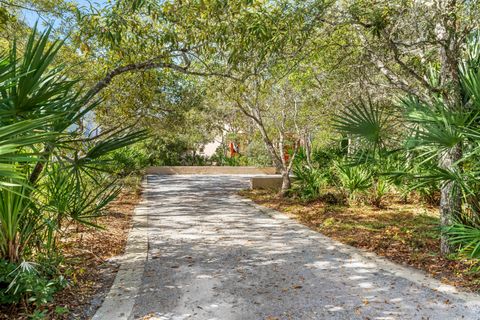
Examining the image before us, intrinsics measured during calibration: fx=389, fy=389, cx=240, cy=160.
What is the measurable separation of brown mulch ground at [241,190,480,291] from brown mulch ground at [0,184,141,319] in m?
3.32

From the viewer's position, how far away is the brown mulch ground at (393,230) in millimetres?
4348

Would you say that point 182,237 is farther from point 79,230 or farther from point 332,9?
point 332,9

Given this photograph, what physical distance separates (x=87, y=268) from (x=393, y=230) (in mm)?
4701

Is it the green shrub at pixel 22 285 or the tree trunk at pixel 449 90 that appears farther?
the tree trunk at pixel 449 90

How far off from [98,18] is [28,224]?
8.61 ft

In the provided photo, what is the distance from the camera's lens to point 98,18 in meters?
4.77

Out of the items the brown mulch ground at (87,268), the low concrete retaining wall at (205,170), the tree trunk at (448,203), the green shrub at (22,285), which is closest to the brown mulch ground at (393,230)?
the tree trunk at (448,203)

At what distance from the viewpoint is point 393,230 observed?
641 centimetres

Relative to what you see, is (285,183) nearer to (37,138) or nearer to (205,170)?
(37,138)

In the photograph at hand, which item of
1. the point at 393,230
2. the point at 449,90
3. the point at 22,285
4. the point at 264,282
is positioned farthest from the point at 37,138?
the point at 393,230

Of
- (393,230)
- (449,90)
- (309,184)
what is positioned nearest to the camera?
(449,90)

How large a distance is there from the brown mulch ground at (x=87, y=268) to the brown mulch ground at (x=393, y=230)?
332cm

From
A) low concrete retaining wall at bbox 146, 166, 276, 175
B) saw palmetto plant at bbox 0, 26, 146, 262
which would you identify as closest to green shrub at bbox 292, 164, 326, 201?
saw palmetto plant at bbox 0, 26, 146, 262

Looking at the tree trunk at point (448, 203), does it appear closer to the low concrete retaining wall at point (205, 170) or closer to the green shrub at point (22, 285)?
the green shrub at point (22, 285)
